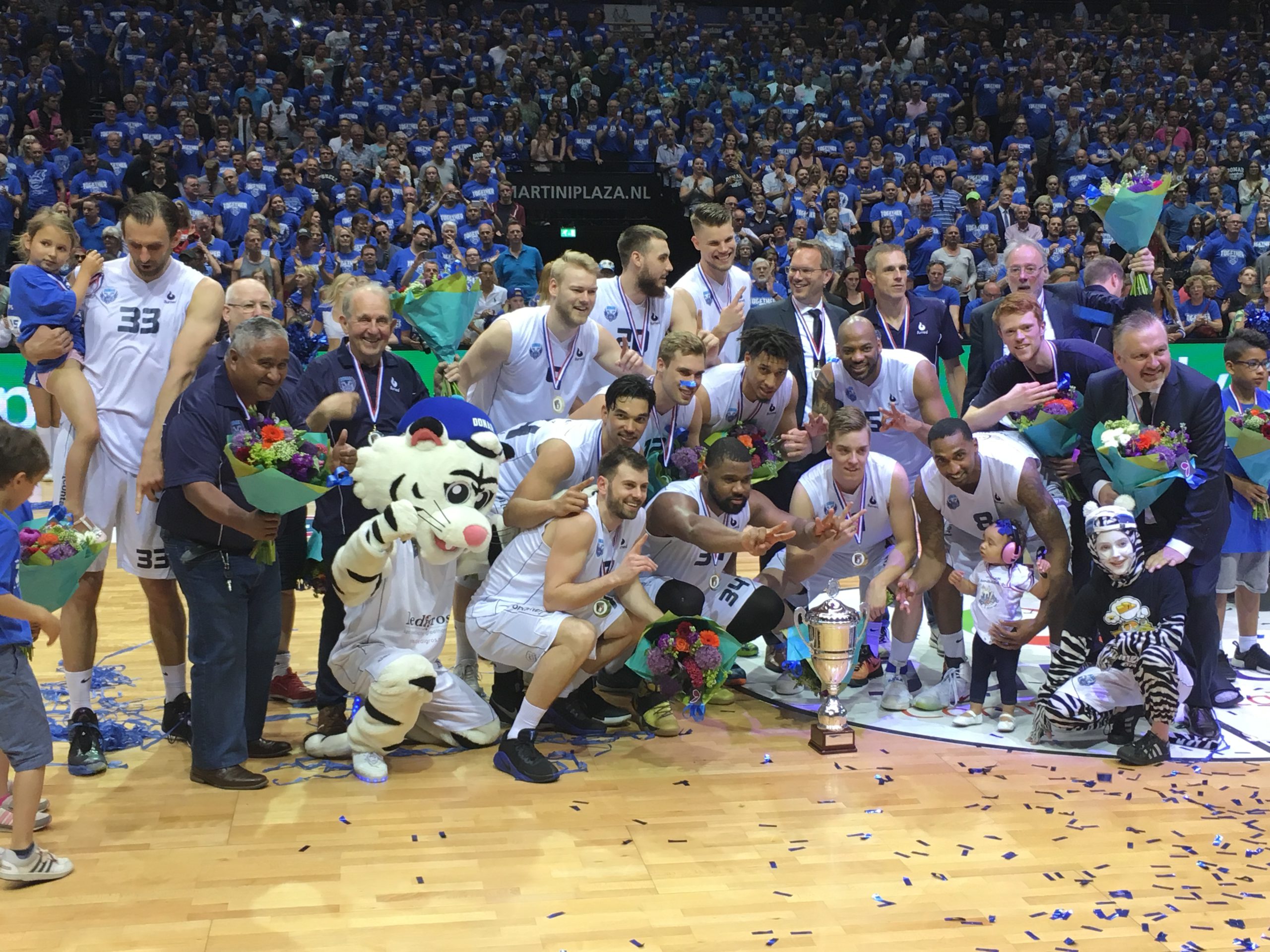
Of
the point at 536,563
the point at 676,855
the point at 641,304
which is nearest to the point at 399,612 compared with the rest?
the point at 536,563

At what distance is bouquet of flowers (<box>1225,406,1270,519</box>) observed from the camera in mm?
5879

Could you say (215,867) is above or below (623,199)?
below

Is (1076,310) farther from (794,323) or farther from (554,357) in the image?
(554,357)

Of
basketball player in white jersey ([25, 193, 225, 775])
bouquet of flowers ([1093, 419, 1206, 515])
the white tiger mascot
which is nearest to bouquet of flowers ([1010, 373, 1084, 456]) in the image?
bouquet of flowers ([1093, 419, 1206, 515])

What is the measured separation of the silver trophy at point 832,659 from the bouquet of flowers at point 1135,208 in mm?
2441

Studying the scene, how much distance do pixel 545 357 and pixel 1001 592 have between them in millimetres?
2368

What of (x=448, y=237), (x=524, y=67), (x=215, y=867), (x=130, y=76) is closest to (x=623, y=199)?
(x=524, y=67)

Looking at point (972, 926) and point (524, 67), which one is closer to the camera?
point (972, 926)

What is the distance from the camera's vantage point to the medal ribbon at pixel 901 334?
6.45 meters

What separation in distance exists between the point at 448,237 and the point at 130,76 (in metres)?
5.89

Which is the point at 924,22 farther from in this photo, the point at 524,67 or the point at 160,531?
the point at 160,531

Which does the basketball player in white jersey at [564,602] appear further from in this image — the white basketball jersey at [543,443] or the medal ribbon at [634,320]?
the medal ribbon at [634,320]

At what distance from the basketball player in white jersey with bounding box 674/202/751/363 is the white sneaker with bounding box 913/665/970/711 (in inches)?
80.0

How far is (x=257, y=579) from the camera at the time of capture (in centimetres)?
479
